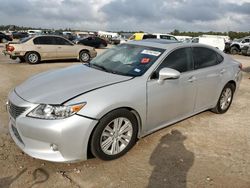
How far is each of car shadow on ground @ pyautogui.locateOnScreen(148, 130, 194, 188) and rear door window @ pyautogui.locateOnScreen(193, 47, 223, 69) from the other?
1303mm

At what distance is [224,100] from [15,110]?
4067mm

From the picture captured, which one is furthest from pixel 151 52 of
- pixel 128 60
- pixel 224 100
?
pixel 224 100

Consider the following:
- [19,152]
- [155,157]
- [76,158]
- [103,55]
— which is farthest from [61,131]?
[103,55]

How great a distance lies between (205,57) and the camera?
511 centimetres

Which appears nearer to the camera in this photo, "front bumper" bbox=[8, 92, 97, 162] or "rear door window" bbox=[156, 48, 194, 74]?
"front bumper" bbox=[8, 92, 97, 162]

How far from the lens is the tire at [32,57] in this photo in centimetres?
1399

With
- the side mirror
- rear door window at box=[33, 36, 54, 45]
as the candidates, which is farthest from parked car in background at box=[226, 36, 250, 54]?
the side mirror

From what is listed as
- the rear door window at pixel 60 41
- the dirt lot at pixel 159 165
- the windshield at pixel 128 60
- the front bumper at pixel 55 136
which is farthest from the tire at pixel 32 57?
the front bumper at pixel 55 136

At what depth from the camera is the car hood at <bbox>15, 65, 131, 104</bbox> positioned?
3455 millimetres

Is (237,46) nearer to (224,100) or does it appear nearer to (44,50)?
(44,50)

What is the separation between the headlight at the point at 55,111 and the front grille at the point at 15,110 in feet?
0.57

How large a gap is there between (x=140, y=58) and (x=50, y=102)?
1635 millimetres

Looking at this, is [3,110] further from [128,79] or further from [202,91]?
[202,91]

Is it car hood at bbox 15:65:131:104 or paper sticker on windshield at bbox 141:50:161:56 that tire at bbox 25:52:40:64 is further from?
paper sticker on windshield at bbox 141:50:161:56
